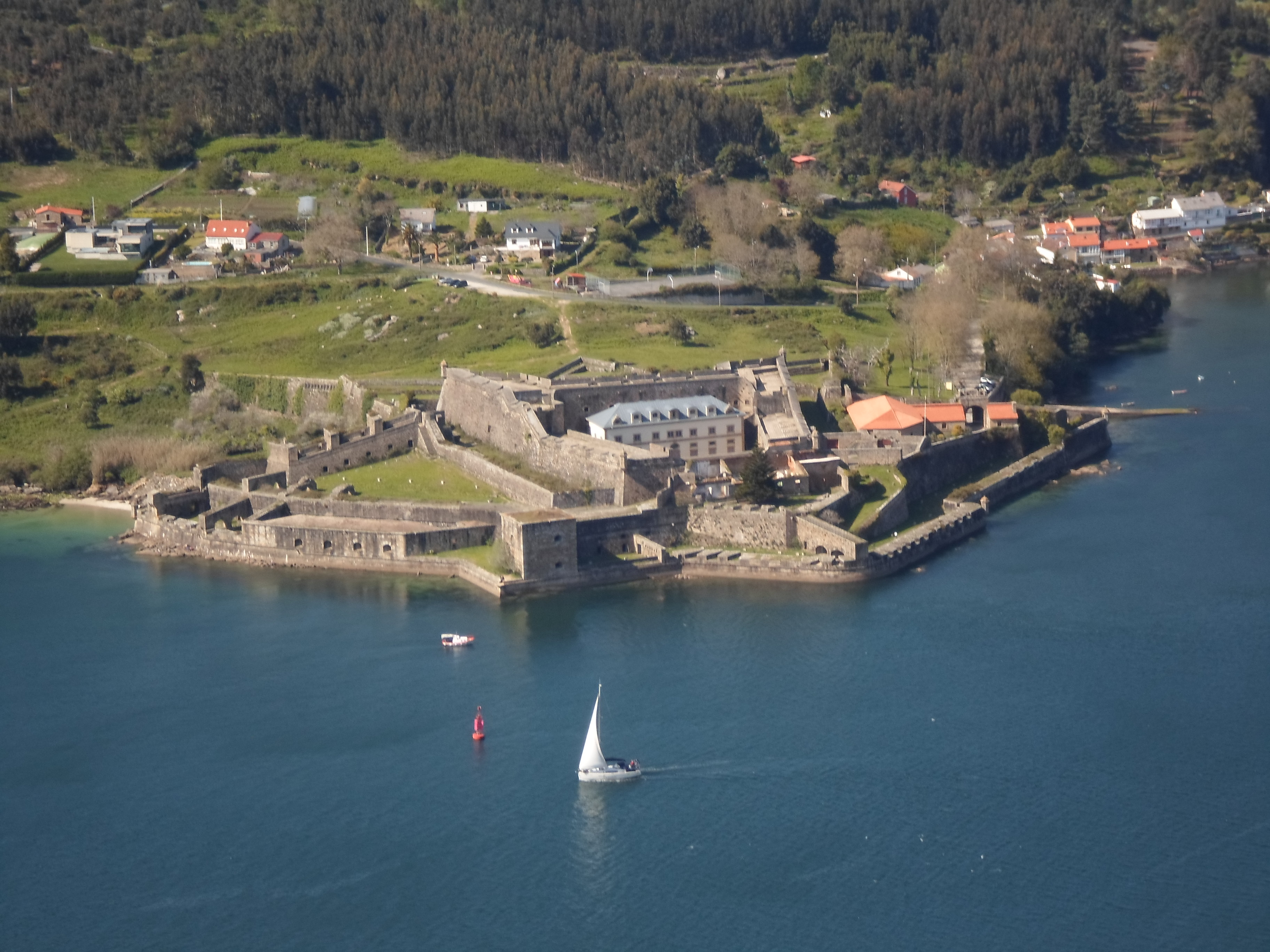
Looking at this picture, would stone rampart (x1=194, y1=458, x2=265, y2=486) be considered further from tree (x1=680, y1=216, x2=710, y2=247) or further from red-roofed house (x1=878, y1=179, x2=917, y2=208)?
red-roofed house (x1=878, y1=179, x2=917, y2=208)

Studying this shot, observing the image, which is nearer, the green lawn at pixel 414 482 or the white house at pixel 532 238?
the green lawn at pixel 414 482

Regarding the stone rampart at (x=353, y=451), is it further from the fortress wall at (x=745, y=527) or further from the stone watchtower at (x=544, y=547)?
the fortress wall at (x=745, y=527)

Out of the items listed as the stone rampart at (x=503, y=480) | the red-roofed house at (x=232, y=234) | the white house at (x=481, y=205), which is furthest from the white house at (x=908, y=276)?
the stone rampart at (x=503, y=480)

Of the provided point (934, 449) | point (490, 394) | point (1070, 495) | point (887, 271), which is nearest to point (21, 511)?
point (490, 394)

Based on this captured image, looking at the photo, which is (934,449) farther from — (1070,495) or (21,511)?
(21,511)

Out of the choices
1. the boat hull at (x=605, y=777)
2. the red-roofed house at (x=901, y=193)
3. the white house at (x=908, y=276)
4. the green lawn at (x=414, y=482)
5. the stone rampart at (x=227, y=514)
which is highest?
the red-roofed house at (x=901, y=193)

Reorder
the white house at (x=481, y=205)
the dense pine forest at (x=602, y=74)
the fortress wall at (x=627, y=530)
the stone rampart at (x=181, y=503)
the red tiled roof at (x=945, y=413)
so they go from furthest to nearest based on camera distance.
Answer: the dense pine forest at (x=602, y=74) → the white house at (x=481, y=205) → the red tiled roof at (x=945, y=413) → the stone rampart at (x=181, y=503) → the fortress wall at (x=627, y=530)
